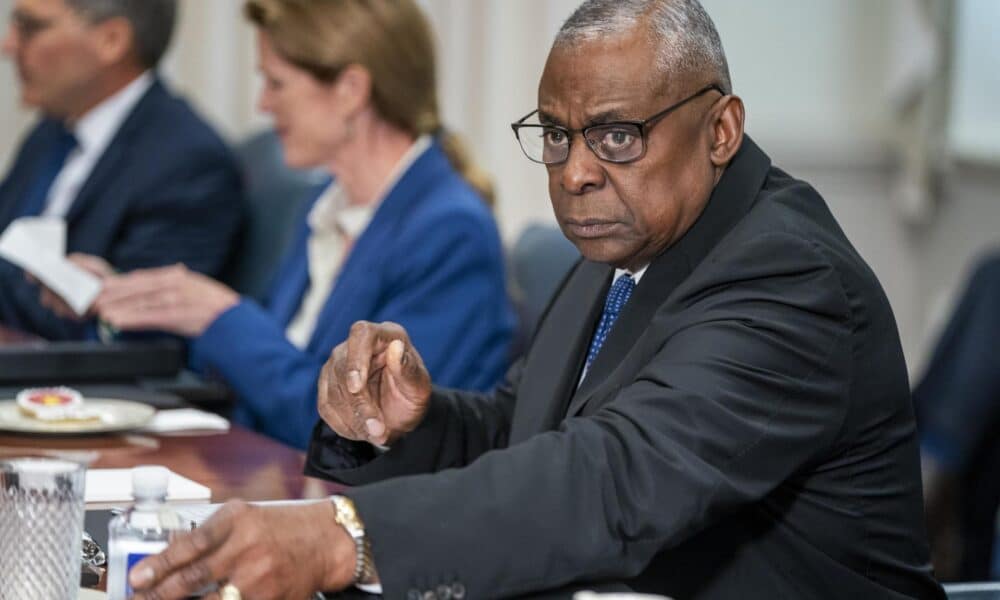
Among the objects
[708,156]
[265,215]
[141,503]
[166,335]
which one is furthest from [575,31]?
[265,215]

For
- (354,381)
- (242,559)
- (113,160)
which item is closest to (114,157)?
(113,160)

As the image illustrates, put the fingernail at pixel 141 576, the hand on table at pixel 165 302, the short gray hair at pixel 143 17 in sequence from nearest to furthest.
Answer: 1. the fingernail at pixel 141 576
2. the hand on table at pixel 165 302
3. the short gray hair at pixel 143 17

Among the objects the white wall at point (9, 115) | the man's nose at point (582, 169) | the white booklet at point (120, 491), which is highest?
the man's nose at point (582, 169)

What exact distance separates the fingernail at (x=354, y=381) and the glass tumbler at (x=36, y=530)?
0.43m

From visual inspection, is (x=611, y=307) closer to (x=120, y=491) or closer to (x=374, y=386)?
(x=374, y=386)

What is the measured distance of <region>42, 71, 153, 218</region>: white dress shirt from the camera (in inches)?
161

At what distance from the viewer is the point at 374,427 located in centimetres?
191

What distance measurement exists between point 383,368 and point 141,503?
53cm

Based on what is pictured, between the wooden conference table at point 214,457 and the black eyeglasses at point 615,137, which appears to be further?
the wooden conference table at point 214,457

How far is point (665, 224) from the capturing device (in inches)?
71.7

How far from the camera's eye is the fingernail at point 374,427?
1.91 metres

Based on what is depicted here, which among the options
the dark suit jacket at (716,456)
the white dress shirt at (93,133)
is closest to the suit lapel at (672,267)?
the dark suit jacket at (716,456)

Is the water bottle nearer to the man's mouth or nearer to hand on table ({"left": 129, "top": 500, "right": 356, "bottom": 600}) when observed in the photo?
hand on table ({"left": 129, "top": 500, "right": 356, "bottom": 600})

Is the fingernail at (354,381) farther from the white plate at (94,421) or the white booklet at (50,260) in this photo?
the white booklet at (50,260)
